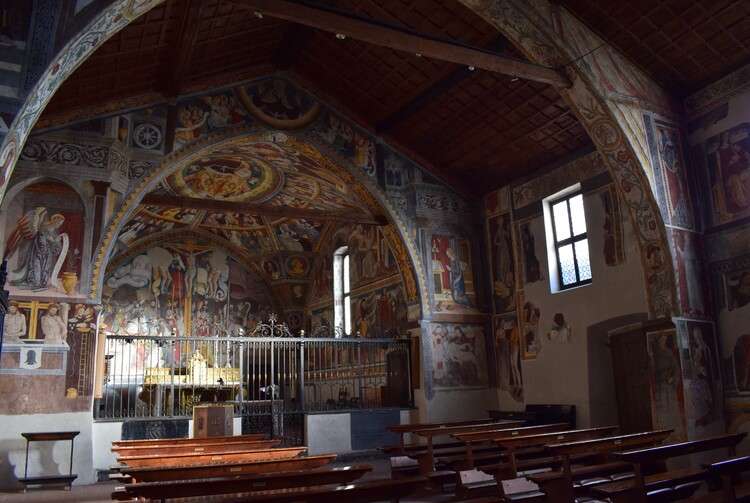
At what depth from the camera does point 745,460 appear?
5441mm

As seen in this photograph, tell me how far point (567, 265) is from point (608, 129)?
3.71m

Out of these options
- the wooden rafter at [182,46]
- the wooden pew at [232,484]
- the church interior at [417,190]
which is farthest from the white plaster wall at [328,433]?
the wooden pew at [232,484]

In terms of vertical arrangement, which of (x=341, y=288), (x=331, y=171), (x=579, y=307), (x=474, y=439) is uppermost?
(x=331, y=171)

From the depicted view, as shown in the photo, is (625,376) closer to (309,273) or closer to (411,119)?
(411,119)

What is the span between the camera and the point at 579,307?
12.9 m

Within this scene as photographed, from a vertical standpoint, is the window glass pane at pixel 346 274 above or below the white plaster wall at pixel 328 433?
above

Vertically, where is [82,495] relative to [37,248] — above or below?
below

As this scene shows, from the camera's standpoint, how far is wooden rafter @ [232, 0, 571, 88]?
8.64 meters

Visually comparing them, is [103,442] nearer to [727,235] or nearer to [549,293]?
[549,293]

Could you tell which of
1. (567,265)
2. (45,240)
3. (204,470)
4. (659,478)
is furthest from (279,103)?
(659,478)

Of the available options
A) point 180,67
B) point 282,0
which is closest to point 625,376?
point 282,0

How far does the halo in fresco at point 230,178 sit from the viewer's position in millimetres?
16125

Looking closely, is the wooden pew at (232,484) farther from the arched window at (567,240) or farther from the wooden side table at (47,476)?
the arched window at (567,240)

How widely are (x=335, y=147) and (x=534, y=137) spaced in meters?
4.47
